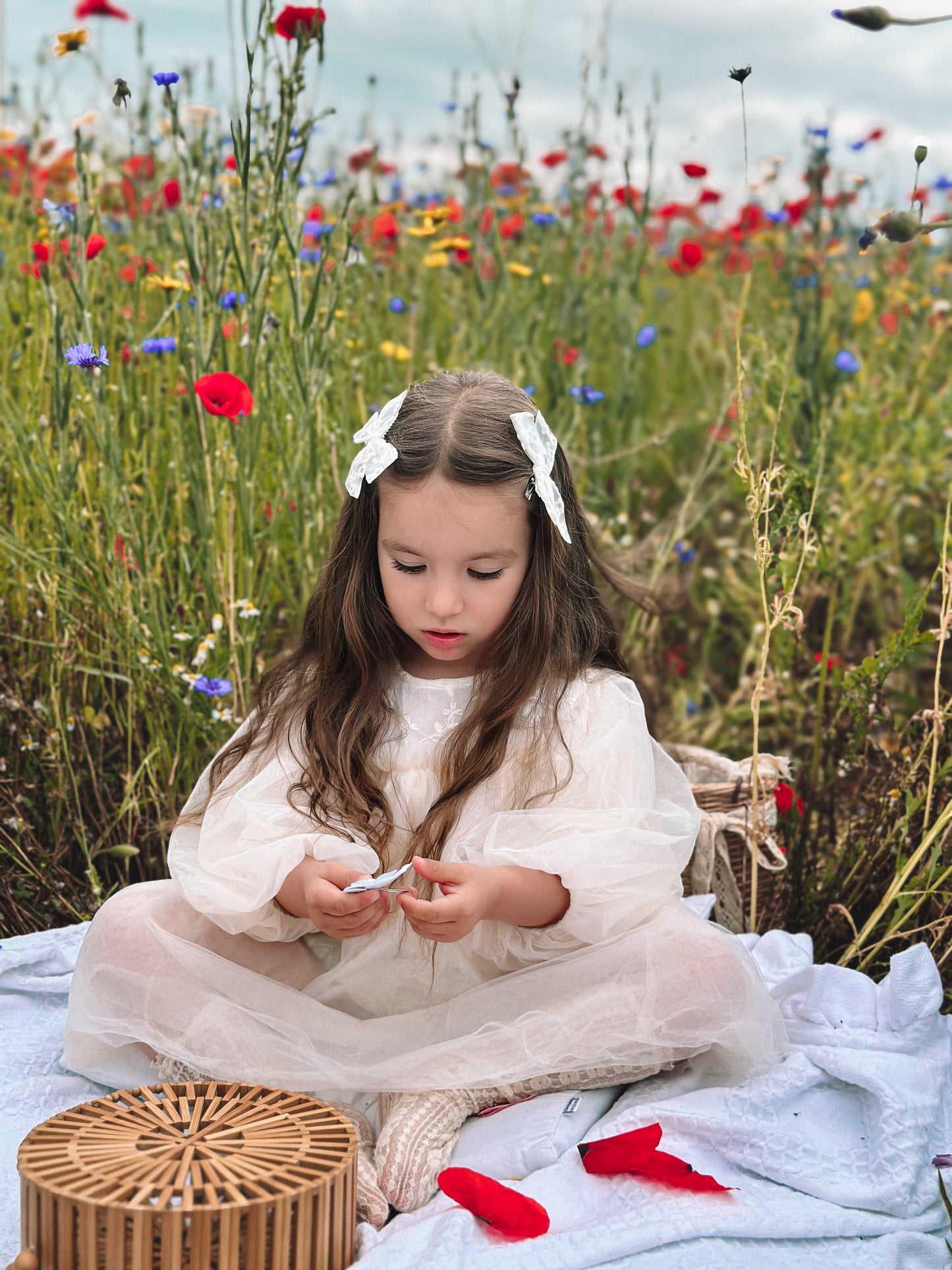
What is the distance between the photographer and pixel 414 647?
1870 millimetres

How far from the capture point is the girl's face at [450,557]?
1617 mm

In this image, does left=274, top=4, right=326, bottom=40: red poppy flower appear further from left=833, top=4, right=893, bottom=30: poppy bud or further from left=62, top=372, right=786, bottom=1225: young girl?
left=833, top=4, right=893, bottom=30: poppy bud

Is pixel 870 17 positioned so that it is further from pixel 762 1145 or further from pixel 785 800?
pixel 785 800

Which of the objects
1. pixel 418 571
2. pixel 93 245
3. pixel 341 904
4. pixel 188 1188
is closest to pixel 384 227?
pixel 93 245

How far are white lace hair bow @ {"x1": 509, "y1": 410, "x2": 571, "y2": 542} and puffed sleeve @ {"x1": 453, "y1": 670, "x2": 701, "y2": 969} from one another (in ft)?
0.79

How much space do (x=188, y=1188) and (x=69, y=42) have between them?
5.34 feet

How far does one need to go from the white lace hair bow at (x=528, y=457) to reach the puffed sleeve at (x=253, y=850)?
0.40 m

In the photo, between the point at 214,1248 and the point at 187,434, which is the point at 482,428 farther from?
the point at 214,1248

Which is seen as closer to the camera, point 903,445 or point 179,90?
point 179,90

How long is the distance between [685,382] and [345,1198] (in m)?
2.76

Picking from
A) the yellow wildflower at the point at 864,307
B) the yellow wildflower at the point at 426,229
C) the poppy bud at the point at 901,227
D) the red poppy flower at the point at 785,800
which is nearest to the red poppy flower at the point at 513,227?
the yellow wildflower at the point at 426,229

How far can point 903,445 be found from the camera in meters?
3.06

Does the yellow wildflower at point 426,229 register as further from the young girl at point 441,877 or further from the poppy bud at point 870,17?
the poppy bud at point 870,17

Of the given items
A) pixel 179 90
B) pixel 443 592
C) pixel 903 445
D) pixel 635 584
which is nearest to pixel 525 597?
pixel 443 592
